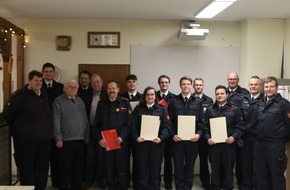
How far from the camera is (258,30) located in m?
4.98

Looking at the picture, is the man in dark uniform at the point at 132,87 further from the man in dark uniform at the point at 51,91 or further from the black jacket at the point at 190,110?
the man in dark uniform at the point at 51,91

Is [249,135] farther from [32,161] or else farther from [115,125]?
[32,161]

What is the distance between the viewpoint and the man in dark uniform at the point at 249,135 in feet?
12.6

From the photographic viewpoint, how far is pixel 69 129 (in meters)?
3.74

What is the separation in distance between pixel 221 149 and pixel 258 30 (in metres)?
2.19

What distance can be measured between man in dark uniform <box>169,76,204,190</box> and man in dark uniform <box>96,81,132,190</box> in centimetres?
59

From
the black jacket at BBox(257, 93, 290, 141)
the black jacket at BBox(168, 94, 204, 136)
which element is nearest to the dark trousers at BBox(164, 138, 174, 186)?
the black jacket at BBox(168, 94, 204, 136)

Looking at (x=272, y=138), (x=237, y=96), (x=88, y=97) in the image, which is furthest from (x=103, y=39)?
(x=272, y=138)

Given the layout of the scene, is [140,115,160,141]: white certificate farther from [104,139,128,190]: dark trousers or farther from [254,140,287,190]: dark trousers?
[254,140,287,190]: dark trousers

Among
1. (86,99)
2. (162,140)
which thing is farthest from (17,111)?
(162,140)

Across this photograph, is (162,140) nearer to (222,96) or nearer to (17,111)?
(222,96)

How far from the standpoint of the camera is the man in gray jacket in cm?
373

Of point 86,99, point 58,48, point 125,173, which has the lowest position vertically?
point 125,173

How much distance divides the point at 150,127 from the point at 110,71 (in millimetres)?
1692
